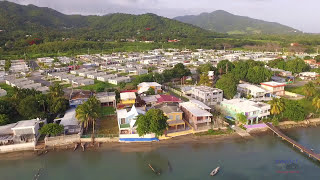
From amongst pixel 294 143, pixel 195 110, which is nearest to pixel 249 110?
pixel 294 143

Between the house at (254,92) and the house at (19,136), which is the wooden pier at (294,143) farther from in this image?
the house at (19,136)

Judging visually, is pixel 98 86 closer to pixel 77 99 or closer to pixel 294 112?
pixel 77 99

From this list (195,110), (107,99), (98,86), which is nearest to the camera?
(195,110)

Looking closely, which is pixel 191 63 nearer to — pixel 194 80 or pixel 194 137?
pixel 194 80

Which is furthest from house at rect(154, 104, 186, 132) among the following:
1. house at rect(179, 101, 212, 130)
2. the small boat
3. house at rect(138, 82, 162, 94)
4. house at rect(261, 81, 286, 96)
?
Answer: house at rect(261, 81, 286, 96)

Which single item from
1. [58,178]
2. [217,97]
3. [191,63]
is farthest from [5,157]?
[191,63]
